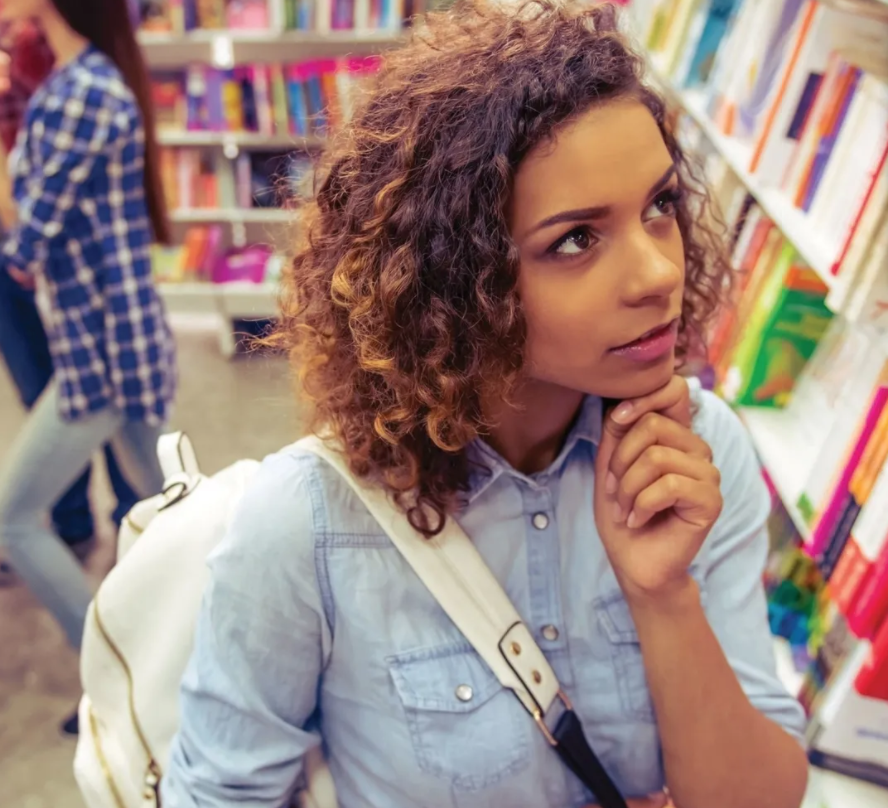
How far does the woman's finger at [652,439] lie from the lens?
0.74m

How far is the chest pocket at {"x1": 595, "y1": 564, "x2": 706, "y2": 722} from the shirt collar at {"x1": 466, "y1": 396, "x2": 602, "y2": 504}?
15cm

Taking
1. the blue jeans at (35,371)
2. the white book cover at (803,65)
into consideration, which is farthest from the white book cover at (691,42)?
the blue jeans at (35,371)

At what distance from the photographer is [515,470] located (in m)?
0.82

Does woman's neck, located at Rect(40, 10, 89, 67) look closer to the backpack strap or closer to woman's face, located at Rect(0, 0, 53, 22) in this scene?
woman's face, located at Rect(0, 0, 53, 22)

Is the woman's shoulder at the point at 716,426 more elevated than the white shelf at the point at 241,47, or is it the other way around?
the woman's shoulder at the point at 716,426

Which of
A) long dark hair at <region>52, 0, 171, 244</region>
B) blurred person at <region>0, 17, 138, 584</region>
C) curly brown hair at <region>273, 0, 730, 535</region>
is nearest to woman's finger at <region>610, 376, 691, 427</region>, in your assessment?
curly brown hair at <region>273, 0, 730, 535</region>

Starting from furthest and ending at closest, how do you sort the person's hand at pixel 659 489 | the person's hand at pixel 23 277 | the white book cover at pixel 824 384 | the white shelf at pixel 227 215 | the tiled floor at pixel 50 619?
the white shelf at pixel 227 215 < the tiled floor at pixel 50 619 < the person's hand at pixel 23 277 < the white book cover at pixel 824 384 < the person's hand at pixel 659 489

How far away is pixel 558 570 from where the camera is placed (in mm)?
811

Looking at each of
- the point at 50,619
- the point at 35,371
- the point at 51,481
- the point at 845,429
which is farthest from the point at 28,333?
the point at 845,429

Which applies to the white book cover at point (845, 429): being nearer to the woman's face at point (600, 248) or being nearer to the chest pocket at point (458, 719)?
the woman's face at point (600, 248)

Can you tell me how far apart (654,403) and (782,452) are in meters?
0.68

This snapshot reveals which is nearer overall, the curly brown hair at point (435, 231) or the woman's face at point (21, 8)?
the curly brown hair at point (435, 231)

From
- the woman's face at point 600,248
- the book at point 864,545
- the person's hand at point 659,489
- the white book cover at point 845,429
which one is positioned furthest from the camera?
the white book cover at point 845,429

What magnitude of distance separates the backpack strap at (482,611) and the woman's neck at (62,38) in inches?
50.3
